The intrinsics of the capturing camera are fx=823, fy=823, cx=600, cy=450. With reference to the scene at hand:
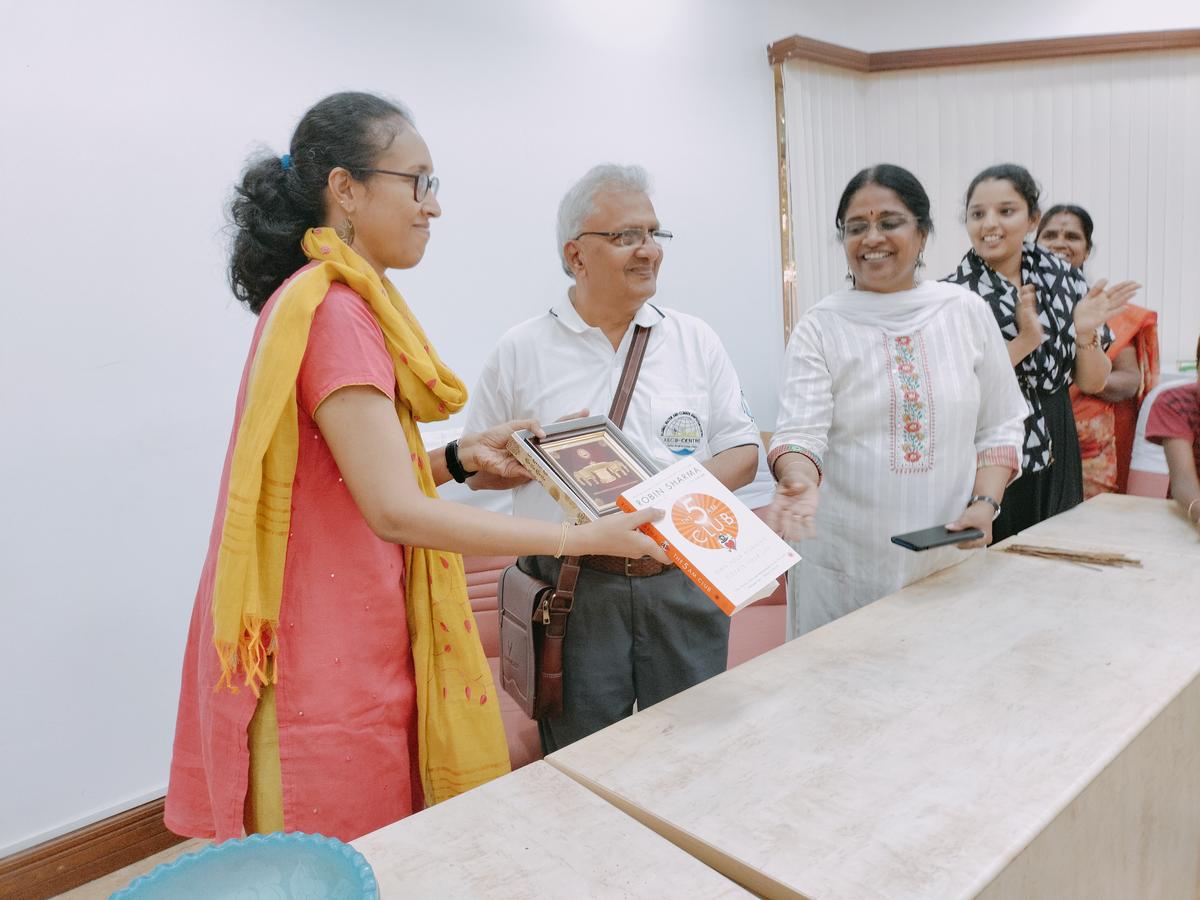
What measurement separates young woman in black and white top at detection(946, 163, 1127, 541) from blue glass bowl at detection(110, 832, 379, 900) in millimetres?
2261

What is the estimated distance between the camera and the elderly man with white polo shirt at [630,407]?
5.38ft

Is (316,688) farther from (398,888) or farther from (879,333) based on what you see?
(879,333)

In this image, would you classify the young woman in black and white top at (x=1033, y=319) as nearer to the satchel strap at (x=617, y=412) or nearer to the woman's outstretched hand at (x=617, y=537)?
the satchel strap at (x=617, y=412)

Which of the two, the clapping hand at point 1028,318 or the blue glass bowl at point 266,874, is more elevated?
the clapping hand at point 1028,318

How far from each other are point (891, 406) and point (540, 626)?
913 millimetres

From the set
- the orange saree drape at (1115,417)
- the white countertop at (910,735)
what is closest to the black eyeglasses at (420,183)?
the white countertop at (910,735)

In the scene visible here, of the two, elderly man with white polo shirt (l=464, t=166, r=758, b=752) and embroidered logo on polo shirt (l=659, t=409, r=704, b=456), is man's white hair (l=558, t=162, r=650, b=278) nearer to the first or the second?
elderly man with white polo shirt (l=464, t=166, r=758, b=752)

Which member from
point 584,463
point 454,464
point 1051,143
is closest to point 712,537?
point 584,463

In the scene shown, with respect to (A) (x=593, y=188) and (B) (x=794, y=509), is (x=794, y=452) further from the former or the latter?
(A) (x=593, y=188)

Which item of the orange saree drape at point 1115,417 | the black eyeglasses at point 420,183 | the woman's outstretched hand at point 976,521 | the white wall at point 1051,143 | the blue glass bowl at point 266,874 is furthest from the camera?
the white wall at point 1051,143

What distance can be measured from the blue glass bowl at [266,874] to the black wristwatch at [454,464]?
2.99 ft

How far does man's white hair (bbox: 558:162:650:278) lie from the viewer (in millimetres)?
1721

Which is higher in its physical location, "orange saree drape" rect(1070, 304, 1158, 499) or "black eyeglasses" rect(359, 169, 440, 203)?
"black eyeglasses" rect(359, 169, 440, 203)

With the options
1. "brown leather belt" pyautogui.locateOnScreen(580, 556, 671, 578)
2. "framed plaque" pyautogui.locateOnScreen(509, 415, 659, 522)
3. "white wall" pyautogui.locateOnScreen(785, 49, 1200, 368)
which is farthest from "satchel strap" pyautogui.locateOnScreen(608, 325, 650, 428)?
"white wall" pyautogui.locateOnScreen(785, 49, 1200, 368)
